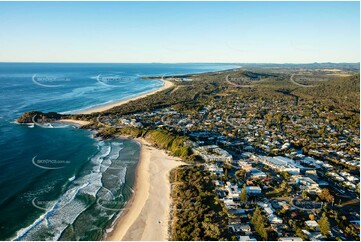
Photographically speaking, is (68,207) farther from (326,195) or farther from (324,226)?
(326,195)

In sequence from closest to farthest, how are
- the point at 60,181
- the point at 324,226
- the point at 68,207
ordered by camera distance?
1. the point at 324,226
2. the point at 68,207
3. the point at 60,181

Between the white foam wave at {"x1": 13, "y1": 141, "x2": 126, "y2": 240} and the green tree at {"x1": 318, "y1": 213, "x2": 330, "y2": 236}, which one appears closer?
the green tree at {"x1": 318, "y1": 213, "x2": 330, "y2": 236}

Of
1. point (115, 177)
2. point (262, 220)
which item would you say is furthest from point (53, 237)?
point (262, 220)

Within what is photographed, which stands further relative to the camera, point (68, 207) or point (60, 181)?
point (60, 181)

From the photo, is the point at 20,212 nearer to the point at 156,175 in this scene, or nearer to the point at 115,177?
the point at 115,177

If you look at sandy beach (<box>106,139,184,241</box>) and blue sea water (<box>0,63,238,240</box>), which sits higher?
blue sea water (<box>0,63,238,240</box>)

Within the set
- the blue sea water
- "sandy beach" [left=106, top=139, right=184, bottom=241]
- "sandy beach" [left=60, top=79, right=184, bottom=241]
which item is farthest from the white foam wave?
"sandy beach" [left=60, top=79, right=184, bottom=241]

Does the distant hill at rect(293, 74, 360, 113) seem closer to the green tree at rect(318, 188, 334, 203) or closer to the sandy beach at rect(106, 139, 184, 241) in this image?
the green tree at rect(318, 188, 334, 203)

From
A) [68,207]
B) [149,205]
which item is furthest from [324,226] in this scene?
[68,207]
